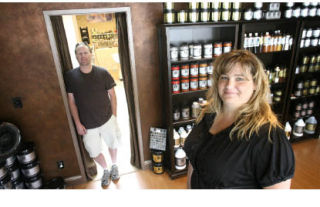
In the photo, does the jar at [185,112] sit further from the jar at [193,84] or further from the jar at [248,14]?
the jar at [248,14]

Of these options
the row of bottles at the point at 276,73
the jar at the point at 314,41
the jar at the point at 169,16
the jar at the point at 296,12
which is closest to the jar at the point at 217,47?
the jar at the point at 169,16

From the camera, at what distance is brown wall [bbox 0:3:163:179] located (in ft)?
6.46

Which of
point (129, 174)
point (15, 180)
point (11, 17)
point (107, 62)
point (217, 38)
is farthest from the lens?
point (107, 62)

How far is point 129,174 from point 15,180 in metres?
1.35

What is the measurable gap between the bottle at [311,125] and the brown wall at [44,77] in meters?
2.50

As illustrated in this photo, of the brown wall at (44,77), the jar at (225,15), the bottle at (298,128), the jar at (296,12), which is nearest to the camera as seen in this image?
the brown wall at (44,77)

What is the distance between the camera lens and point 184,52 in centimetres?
230

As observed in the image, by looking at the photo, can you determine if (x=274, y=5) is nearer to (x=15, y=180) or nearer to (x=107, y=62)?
(x=15, y=180)

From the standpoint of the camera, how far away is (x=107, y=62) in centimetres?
709

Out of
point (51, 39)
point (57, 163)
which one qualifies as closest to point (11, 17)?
point (51, 39)

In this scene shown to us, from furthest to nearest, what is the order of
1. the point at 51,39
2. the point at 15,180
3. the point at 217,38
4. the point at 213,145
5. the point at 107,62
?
the point at 107,62, the point at 217,38, the point at 15,180, the point at 51,39, the point at 213,145

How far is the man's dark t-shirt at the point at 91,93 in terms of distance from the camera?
7.68ft

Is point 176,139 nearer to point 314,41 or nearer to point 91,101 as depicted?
point 91,101

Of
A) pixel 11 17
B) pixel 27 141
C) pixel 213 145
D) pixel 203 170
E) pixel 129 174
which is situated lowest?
pixel 129 174
